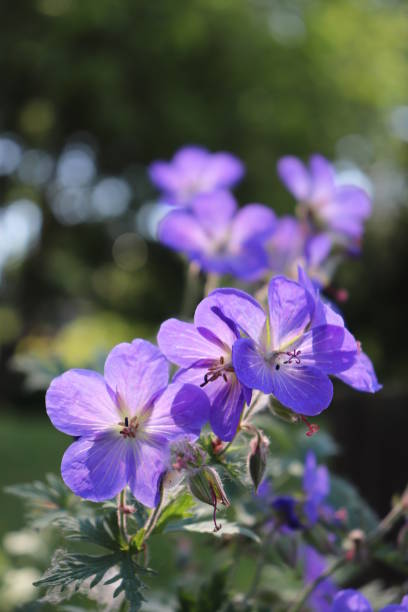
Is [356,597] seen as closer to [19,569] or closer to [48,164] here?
[19,569]

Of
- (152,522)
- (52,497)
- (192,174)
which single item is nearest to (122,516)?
(152,522)

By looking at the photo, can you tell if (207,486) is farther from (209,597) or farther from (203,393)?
(209,597)

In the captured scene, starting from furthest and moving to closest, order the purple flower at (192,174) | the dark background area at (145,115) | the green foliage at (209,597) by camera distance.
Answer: the dark background area at (145,115)
the purple flower at (192,174)
the green foliage at (209,597)

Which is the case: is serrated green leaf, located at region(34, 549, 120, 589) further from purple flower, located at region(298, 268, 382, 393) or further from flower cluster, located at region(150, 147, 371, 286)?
flower cluster, located at region(150, 147, 371, 286)

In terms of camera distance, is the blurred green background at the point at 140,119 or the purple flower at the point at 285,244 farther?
the blurred green background at the point at 140,119

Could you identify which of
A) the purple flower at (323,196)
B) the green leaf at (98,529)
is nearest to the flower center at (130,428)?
the green leaf at (98,529)

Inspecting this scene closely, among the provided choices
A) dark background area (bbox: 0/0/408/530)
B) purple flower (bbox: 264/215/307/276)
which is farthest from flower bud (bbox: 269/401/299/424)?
dark background area (bbox: 0/0/408/530)

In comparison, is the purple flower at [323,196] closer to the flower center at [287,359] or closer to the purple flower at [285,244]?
the purple flower at [285,244]
